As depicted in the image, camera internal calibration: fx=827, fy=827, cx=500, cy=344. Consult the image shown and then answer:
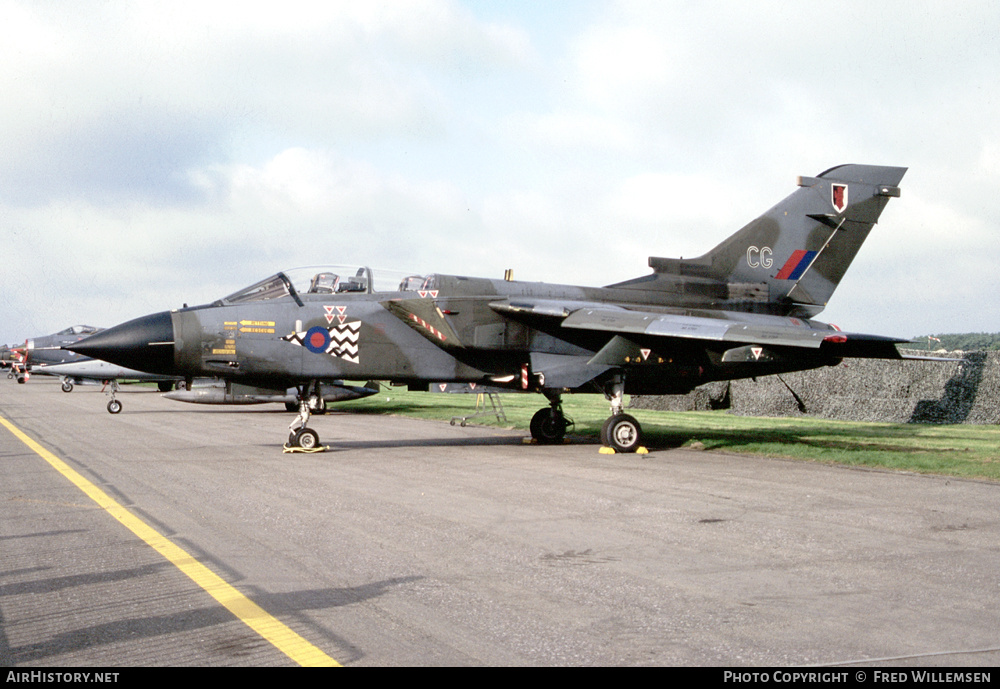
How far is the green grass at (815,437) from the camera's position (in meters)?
12.6

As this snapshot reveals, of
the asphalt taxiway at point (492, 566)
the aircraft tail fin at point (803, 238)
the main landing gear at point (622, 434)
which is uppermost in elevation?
the aircraft tail fin at point (803, 238)

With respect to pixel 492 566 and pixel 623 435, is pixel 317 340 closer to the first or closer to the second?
pixel 623 435

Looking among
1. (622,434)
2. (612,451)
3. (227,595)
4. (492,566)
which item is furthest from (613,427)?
(227,595)

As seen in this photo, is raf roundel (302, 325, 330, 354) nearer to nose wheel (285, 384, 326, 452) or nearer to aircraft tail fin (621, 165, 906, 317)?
nose wheel (285, 384, 326, 452)

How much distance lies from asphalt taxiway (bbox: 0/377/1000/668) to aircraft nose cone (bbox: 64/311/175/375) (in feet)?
6.05

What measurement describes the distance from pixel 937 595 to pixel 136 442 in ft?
47.7

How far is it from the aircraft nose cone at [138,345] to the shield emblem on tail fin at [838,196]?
43.2 ft

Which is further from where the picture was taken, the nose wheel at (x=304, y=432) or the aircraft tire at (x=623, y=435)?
the aircraft tire at (x=623, y=435)

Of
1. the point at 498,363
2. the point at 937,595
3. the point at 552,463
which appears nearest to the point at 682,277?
the point at 498,363

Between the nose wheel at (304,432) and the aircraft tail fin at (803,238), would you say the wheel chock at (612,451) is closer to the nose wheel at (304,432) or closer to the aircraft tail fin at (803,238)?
the aircraft tail fin at (803,238)

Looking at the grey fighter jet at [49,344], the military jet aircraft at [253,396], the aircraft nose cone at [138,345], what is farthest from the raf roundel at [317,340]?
the grey fighter jet at [49,344]

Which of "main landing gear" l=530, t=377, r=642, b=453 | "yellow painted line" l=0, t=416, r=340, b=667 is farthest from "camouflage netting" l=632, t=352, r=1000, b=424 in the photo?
"yellow painted line" l=0, t=416, r=340, b=667

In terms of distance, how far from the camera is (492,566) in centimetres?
593
